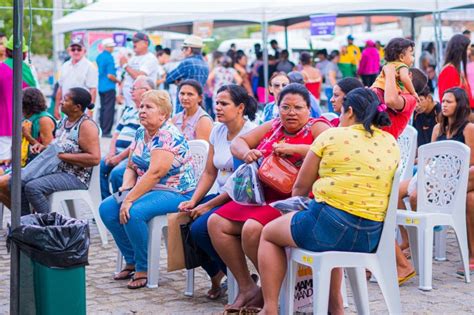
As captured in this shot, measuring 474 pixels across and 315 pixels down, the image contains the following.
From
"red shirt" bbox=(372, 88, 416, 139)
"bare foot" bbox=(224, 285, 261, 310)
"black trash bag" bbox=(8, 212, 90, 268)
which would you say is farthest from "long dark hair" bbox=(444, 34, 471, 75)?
"black trash bag" bbox=(8, 212, 90, 268)

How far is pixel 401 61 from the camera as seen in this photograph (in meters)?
6.47

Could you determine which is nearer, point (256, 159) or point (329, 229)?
point (329, 229)

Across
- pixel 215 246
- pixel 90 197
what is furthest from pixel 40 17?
pixel 215 246

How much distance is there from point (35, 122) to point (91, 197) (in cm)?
90

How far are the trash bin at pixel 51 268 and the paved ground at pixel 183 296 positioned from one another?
38.4 inches

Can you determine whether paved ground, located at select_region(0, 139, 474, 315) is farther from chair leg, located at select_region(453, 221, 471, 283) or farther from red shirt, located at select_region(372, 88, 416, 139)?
red shirt, located at select_region(372, 88, 416, 139)

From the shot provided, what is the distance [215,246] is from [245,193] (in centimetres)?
40

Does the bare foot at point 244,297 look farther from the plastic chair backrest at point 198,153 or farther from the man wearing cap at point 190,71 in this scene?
the man wearing cap at point 190,71

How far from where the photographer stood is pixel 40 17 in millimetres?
40438

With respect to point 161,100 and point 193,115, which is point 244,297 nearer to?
Result: point 161,100

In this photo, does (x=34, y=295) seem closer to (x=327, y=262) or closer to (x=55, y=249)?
(x=55, y=249)

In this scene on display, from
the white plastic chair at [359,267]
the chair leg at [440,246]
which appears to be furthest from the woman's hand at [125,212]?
the chair leg at [440,246]

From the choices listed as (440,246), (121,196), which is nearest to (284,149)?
(121,196)

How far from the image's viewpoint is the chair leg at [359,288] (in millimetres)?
4895
